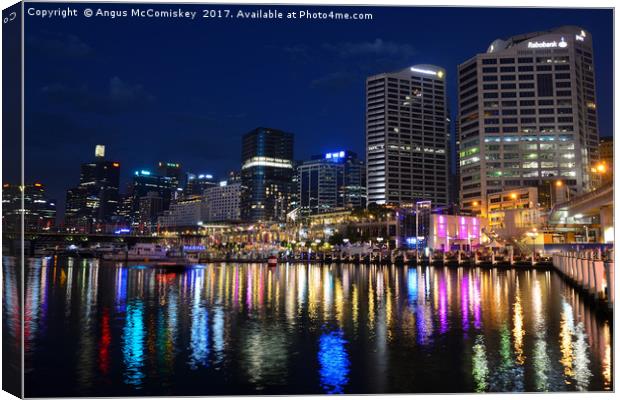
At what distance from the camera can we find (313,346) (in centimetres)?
1594

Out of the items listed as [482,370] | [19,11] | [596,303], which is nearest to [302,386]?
[482,370]

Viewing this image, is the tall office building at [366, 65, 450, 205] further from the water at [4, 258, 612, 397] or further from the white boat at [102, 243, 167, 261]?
the water at [4, 258, 612, 397]

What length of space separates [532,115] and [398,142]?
188 ft

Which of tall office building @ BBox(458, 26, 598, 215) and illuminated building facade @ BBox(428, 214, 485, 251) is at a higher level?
tall office building @ BBox(458, 26, 598, 215)

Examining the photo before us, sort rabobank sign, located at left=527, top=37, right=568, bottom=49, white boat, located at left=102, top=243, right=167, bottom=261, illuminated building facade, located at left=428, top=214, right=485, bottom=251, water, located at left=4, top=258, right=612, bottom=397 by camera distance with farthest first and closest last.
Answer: rabobank sign, located at left=527, top=37, right=568, bottom=49 → illuminated building facade, located at left=428, top=214, right=485, bottom=251 → white boat, located at left=102, top=243, right=167, bottom=261 → water, located at left=4, top=258, right=612, bottom=397

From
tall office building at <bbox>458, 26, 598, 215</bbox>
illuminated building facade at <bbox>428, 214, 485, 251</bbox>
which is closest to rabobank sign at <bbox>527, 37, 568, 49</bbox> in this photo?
tall office building at <bbox>458, 26, 598, 215</bbox>

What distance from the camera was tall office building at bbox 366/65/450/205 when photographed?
186 m

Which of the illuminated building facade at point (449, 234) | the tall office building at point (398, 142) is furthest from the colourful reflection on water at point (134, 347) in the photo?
the tall office building at point (398, 142)

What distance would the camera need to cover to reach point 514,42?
490 feet

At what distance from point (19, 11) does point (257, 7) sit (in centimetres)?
449

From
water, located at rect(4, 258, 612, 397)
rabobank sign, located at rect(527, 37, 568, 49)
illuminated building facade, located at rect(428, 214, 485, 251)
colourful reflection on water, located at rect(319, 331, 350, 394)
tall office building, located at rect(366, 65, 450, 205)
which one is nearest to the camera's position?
colourful reflection on water, located at rect(319, 331, 350, 394)

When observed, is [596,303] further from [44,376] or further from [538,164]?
[538,164]

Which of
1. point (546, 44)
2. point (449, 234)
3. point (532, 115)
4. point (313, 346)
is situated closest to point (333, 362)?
point (313, 346)

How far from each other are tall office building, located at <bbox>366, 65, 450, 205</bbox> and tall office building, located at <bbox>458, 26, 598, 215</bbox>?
1744 inches
